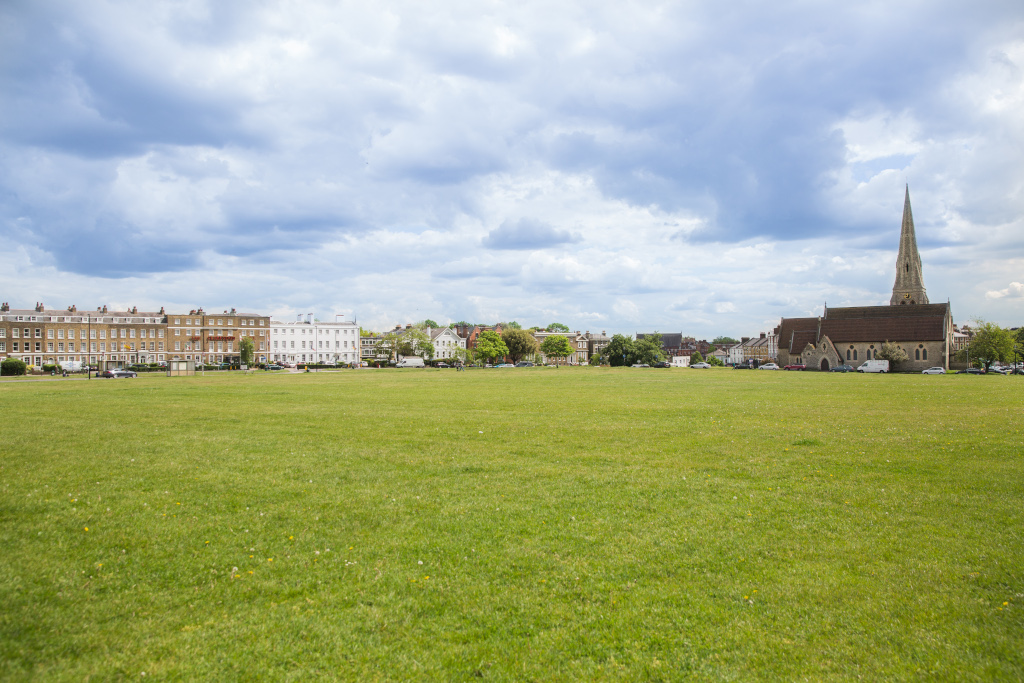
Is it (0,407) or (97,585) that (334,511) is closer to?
(97,585)

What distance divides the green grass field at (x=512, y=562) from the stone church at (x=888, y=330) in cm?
10858

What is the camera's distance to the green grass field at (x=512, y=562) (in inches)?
213

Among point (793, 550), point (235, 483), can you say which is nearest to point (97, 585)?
point (235, 483)

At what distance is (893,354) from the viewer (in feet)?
323

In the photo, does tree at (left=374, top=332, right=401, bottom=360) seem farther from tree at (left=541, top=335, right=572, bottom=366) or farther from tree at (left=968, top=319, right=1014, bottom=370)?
tree at (left=968, top=319, right=1014, bottom=370)

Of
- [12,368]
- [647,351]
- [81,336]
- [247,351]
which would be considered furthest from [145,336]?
[647,351]

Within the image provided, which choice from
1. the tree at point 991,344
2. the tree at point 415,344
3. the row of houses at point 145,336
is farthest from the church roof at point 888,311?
the row of houses at point 145,336

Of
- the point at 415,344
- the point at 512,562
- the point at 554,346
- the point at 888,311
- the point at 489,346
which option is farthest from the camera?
the point at 554,346

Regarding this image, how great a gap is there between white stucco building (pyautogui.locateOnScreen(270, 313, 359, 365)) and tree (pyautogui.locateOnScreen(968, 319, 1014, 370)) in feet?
461

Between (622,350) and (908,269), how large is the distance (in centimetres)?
6953

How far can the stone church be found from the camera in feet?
334

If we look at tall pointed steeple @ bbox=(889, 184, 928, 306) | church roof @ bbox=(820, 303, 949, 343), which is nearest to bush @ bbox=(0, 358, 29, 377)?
church roof @ bbox=(820, 303, 949, 343)

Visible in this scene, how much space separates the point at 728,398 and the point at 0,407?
3964 centimetres

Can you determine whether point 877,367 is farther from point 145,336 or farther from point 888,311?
point 145,336
